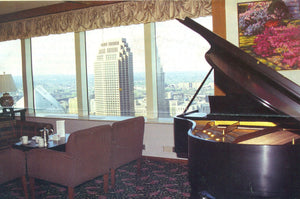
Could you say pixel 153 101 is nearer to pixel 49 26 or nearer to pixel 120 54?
pixel 120 54

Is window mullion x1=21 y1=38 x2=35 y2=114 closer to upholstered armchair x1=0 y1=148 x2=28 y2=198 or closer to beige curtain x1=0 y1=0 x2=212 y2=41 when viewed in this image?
beige curtain x1=0 y1=0 x2=212 y2=41

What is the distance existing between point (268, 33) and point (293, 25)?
0.97 feet

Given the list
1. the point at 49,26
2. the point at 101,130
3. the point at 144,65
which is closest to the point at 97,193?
the point at 101,130

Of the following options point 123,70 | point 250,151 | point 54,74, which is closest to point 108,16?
point 123,70

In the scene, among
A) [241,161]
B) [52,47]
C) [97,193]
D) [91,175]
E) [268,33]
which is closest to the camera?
[241,161]

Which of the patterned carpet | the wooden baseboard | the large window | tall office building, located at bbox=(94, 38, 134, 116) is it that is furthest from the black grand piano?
tall office building, located at bbox=(94, 38, 134, 116)

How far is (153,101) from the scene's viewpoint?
5.20 m

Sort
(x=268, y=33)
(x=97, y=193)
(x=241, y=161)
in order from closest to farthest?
(x=241, y=161) → (x=97, y=193) → (x=268, y=33)

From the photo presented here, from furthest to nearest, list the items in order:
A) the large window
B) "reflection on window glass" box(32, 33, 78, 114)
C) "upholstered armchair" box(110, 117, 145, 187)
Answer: "reflection on window glass" box(32, 33, 78, 114)
the large window
"upholstered armchair" box(110, 117, 145, 187)

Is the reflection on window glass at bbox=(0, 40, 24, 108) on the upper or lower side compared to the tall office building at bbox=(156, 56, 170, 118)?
upper

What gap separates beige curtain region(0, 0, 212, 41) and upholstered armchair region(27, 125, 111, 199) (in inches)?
84.5

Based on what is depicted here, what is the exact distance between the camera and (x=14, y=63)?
6.89 meters

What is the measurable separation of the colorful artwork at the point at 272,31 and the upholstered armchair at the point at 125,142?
70.0 inches

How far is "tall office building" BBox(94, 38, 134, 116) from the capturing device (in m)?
5.44
